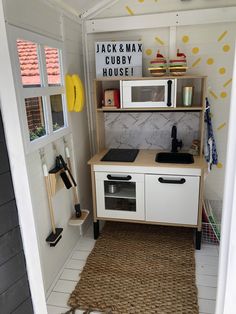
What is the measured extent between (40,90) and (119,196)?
115cm

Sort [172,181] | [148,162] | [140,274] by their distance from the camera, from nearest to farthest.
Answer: [140,274], [172,181], [148,162]

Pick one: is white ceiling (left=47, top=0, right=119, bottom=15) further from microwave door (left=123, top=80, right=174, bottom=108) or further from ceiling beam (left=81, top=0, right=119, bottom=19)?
microwave door (left=123, top=80, right=174, bottom=108)

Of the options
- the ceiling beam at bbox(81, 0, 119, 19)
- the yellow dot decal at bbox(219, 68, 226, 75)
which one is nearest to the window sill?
the ceiling beam at bbox(81, 0, 119, 19)

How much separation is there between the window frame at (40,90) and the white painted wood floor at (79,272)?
107 cm

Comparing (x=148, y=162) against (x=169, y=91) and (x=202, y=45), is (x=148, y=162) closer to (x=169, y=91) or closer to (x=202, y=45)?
(x=169, y=91)

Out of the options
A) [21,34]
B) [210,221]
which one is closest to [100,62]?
[21,34]

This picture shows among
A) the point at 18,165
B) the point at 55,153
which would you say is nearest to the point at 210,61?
the point at 55,153

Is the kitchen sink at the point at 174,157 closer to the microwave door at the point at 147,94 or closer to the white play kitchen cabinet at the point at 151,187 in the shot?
the white play kitchen cabinet at the point at 151,187

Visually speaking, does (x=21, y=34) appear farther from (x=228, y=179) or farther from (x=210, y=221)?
(x=210, y=221)

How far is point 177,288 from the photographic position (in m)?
1.90

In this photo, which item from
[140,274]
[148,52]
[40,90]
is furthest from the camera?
[148,52]

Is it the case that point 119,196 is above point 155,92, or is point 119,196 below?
below

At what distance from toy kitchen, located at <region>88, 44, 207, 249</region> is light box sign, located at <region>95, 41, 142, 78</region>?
0.12 metres

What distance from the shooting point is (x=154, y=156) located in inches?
97.0
